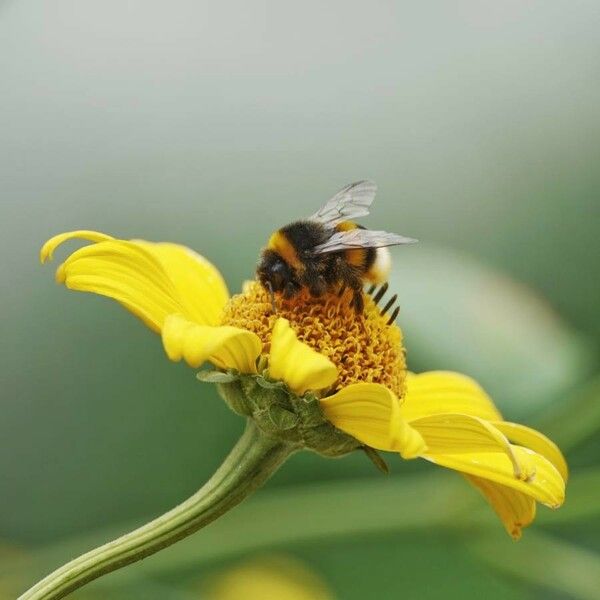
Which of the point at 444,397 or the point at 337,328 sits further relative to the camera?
the point at 444,397

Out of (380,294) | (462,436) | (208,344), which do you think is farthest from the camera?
(380,294)

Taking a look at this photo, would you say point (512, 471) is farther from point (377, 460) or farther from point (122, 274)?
point (122, 274)

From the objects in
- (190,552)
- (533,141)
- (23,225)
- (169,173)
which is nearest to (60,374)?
(23,225)

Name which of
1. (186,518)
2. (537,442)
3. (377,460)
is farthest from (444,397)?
(186,518)

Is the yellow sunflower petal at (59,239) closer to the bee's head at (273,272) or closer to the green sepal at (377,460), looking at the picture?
the bee's head at (273,272)

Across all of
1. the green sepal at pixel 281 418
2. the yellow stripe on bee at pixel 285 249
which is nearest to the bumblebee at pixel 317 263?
the yellow stripe on bee at pixel 285 249

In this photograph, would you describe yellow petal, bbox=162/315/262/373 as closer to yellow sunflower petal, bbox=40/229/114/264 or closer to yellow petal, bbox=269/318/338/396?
yellow petal, bbox=269/318/338/396
